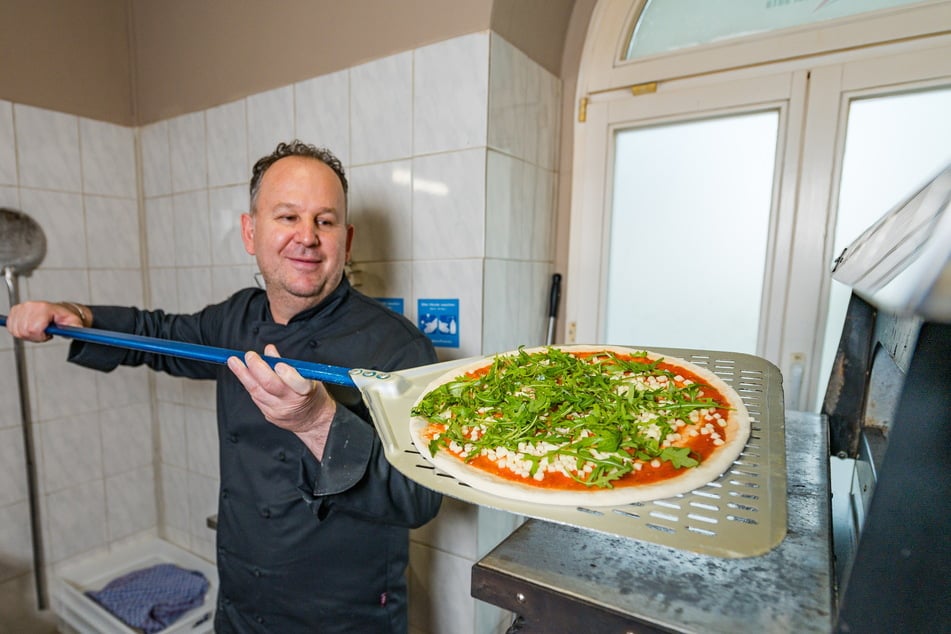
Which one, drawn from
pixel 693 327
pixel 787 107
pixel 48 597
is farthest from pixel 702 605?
pixel 48 597

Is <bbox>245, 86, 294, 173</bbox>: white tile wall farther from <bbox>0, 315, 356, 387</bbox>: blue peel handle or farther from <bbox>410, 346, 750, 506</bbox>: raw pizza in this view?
<bbox>410, 346, 750, 506</bbox>: raw pizza

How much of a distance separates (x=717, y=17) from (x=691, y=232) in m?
0.60

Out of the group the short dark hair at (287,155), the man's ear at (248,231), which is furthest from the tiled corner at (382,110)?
the man's ear at (248,231)

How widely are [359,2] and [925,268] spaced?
5.33 feet

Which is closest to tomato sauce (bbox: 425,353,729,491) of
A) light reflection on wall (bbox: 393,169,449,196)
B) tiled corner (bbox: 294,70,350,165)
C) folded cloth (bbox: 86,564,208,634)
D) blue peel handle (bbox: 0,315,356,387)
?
blue peel handle (bbox: 0,315,356,387)

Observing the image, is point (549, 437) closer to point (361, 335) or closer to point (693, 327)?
point (361, 335)

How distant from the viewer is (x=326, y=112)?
Answer: 1580 mm

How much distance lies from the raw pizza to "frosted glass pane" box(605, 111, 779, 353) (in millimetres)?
570

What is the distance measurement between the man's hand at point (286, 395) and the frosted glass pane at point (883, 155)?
1264 millimetres

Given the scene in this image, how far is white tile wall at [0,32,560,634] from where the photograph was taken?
1.37 metres

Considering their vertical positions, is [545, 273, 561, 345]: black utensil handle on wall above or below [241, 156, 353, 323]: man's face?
below

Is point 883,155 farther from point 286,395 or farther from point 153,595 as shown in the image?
point 153,595

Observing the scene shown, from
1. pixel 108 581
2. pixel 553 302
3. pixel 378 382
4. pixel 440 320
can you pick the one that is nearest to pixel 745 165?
pixel 553 302

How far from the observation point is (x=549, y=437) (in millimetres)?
726
